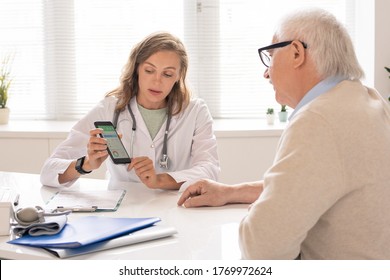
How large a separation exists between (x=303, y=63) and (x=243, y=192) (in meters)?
0.74

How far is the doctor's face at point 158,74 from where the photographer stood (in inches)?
104

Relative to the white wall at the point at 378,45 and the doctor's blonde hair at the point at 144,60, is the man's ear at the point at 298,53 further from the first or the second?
the white wall at the point at 378,45

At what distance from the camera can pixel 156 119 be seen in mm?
2795

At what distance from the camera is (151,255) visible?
1670mm

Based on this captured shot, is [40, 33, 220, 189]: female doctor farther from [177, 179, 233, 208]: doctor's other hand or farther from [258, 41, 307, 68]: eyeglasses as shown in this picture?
[258, 41, 307, 68]: eyeglasses

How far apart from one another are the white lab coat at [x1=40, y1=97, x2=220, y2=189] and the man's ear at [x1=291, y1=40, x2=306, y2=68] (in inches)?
43.7

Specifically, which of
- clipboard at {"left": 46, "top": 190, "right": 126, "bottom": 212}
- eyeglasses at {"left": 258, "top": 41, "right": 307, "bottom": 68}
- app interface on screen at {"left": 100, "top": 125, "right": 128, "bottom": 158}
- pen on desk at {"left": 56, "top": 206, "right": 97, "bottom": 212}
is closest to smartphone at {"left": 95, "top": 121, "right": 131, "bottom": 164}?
app interface on screen at {"left": 100, "top": 125, "right": 128, "bottom": 158}

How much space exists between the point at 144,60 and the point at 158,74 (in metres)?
0.10

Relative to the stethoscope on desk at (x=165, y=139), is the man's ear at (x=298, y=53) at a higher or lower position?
higher

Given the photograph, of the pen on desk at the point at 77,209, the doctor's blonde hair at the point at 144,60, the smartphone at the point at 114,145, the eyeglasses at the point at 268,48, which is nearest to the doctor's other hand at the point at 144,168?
the smartphone at the point at 114,145

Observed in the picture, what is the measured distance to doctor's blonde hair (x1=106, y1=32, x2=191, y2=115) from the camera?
2686mm

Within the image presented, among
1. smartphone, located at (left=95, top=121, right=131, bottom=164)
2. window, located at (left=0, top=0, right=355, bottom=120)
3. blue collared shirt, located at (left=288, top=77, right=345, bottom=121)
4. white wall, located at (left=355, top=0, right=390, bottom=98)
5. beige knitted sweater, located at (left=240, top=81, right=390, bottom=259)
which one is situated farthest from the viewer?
window, located at (left=0, top=0, right=355, bottom=120)

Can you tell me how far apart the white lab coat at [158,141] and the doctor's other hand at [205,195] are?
0.41 meters

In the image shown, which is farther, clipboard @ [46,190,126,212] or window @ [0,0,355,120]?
window @ [0,0,355,120]
